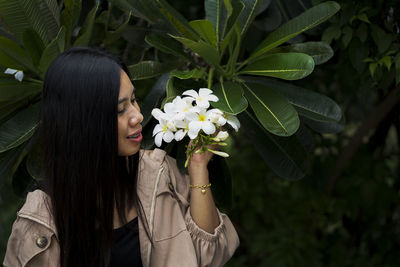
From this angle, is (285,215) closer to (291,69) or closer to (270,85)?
(270,85)

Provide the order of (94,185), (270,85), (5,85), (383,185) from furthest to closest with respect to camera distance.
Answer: (383,185) < (270,85) < (5,85) < (94,185)

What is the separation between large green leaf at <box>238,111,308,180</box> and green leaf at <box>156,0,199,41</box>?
0.34m

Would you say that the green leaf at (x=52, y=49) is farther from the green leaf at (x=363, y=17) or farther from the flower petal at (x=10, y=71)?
the green leaf at (x=363, y=17)

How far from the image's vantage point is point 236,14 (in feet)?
5.47

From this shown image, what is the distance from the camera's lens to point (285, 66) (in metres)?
1.67

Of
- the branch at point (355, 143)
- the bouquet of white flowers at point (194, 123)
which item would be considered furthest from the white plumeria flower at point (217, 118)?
the branch at point (355, 143)

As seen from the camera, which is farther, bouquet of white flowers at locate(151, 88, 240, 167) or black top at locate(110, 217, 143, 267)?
black top at locate(110, 217, 143, 267)

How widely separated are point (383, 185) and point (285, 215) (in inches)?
25.4

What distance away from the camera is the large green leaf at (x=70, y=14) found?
186 centimetres

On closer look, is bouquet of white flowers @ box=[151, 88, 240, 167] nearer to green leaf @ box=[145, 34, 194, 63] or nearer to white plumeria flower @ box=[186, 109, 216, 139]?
white plumeria flower @ box=[186, 109, 216, 139]

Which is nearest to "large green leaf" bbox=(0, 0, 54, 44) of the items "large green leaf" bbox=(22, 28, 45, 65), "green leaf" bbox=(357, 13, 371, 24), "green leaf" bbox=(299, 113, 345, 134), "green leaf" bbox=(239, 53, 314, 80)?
"large green leaf" bbox=(22, 28, 45, 65)

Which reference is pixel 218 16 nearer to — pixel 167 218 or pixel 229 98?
pixel 229 98

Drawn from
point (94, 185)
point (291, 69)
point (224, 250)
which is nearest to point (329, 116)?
point (291, 69)

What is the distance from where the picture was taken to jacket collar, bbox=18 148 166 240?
142 centimetres
